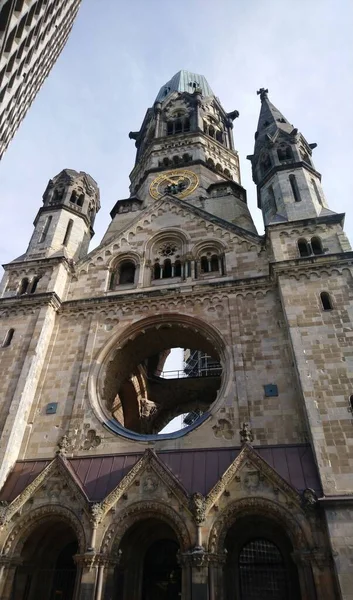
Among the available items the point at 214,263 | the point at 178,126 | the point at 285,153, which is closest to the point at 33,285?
the point at 214,263

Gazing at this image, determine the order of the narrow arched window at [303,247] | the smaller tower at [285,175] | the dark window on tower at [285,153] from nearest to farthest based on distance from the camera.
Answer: the narrow arched window at [303,247]
the smaller tower at [285,175]
the dark window on tower at [285,153]

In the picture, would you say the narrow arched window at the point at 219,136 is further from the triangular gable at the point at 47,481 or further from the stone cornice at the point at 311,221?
the triangular gable at the point at 47,481

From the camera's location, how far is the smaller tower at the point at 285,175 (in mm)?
20156

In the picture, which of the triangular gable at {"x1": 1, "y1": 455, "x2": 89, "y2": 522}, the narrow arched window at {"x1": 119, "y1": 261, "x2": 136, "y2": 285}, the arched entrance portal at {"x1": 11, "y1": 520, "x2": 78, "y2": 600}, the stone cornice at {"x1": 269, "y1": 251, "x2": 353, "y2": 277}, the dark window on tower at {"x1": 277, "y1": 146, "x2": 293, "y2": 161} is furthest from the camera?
the dark window on tower at {"x1": 277, "y1": 146, "x2": 293, "y2": 161}

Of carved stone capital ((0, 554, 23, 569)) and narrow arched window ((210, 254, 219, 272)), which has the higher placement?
narrow arched window ((210, 254, 219, 272))

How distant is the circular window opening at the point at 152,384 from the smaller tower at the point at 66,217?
6.74 metres

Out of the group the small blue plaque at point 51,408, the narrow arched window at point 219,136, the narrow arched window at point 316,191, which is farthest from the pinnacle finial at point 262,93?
the small blue plaque at point 51,408

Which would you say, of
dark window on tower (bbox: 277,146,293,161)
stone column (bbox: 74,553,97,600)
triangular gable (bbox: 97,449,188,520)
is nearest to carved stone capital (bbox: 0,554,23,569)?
stone column (bbox: 74,553,97,600)

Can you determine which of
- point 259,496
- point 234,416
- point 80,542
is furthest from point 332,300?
point 80,542

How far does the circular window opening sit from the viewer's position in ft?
58.7

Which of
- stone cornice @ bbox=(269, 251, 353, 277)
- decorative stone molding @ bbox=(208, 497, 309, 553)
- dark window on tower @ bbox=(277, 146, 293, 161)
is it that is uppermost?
dark window on tower @ bbox=(277, 146, 293, 161)

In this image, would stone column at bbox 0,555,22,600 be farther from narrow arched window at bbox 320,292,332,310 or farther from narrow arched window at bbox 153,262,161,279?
narrow arched window at bbox 320,292,332,310

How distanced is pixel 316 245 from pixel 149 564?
13941mm

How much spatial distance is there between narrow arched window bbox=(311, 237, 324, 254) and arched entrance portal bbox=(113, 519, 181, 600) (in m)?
12.2
